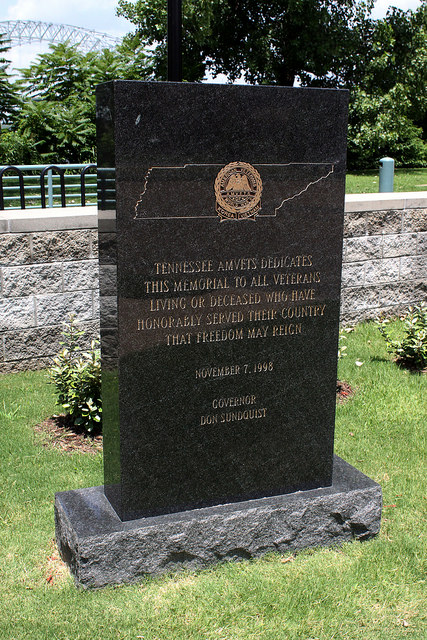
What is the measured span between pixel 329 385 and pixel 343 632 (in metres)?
1.26

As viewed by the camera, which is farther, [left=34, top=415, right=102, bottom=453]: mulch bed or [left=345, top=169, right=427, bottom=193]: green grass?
[left=345, top=169, right=427, bottom=193]: green grass

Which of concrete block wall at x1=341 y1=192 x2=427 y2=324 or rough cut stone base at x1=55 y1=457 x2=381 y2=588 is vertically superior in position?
concrete block wall at x1=341 y1=192 x2=427 y2=324

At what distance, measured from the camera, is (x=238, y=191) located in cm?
331

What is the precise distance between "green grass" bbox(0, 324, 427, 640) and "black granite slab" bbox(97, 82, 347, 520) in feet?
1.36

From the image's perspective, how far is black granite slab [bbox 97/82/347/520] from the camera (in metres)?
3.16

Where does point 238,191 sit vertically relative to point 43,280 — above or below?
above

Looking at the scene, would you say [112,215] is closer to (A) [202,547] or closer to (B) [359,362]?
(A) [202,547]

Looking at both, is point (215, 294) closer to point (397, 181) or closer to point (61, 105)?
point (61, 105)

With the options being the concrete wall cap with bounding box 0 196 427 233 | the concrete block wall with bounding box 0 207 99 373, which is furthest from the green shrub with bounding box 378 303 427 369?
the concrete wall cap with bounding box 0 196 427 233

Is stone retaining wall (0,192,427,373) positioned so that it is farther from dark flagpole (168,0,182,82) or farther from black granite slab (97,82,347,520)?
black granite slab (97,82,347,520)

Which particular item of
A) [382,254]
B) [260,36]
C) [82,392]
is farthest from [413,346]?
[260,36]

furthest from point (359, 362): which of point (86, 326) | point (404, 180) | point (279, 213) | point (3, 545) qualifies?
point (404, 180)

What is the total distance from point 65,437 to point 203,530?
74.6 inches

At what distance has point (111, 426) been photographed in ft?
11.4
